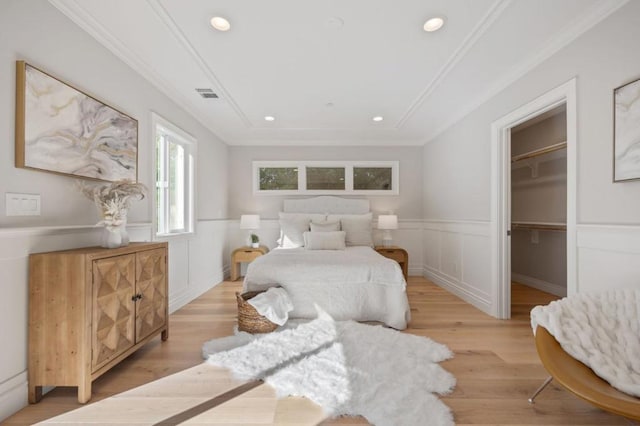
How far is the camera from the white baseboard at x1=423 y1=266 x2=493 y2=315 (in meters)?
3.41

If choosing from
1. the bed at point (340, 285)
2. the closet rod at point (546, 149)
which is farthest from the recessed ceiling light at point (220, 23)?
the closet rod at point (546, 149)

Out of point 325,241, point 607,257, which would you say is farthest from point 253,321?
point 607,257

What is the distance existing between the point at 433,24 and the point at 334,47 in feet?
2.54

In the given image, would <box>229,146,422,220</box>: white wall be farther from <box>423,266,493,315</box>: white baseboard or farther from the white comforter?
the white comforter

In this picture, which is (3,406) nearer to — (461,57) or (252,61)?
(252,61)

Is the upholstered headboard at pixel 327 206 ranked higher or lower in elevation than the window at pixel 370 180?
lower

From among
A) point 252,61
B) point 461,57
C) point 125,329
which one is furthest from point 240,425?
point 461,57

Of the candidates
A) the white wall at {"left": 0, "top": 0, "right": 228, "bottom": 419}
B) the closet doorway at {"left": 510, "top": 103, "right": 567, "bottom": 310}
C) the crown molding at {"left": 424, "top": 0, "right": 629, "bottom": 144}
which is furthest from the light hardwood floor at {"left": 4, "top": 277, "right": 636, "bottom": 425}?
the crown molding at {"left": 424, "top": 0, "right": 629, "bottom": 144}

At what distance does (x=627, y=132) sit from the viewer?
6.13 feet

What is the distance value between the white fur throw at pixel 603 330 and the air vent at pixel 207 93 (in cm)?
357

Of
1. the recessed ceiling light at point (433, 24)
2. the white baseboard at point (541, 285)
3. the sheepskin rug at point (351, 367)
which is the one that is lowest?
the sheepskin rug at point (351, 367)

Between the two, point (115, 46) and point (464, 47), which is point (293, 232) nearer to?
point (115, 46)

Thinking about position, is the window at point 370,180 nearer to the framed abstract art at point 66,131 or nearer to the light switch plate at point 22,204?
the framed abstract art at point 66,131

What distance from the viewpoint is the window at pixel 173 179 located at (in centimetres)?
343
